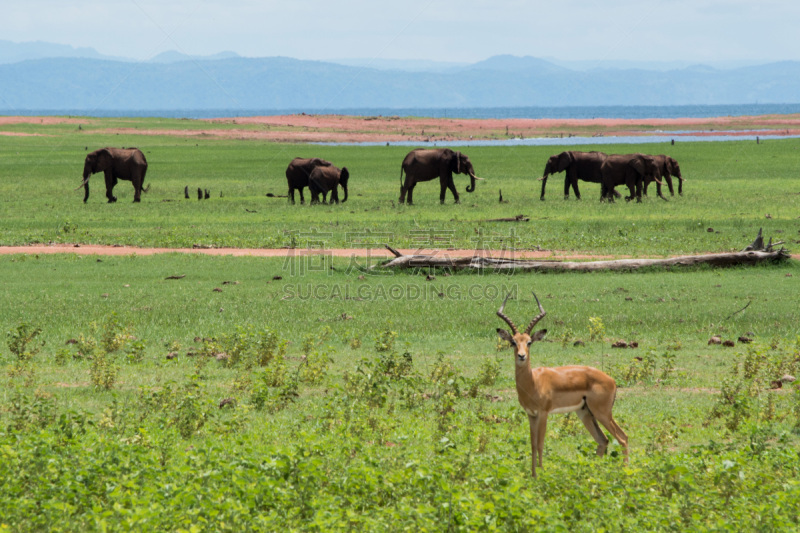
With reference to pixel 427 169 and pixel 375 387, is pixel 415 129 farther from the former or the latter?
pixel 375 387

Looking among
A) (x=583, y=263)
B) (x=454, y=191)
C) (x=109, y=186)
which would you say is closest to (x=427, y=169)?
(x=454, y=191)

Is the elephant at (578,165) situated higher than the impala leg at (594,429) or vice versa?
the elephant at (578,165)

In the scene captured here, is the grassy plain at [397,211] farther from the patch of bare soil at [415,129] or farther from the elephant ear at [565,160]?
the patch of bare soil at [415,129]

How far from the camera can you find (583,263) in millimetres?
21016

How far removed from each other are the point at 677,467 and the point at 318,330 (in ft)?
28.5

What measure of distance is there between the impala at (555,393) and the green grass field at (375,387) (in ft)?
0.94

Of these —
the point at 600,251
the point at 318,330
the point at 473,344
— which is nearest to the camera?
the point at 473,344

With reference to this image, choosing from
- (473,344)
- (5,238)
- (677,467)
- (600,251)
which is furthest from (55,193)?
(677,467)

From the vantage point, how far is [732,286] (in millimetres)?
18766

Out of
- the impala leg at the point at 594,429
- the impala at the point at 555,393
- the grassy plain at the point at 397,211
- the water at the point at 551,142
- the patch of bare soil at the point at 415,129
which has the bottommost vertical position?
the grassy plain at the point at 397,211

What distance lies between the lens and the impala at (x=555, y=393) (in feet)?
26.0

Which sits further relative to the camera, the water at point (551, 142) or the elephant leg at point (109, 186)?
the water at point (551, 142)

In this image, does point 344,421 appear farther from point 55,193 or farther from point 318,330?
point 55,193

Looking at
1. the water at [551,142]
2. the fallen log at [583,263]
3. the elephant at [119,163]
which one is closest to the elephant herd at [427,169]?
the elephant at [119,163]
